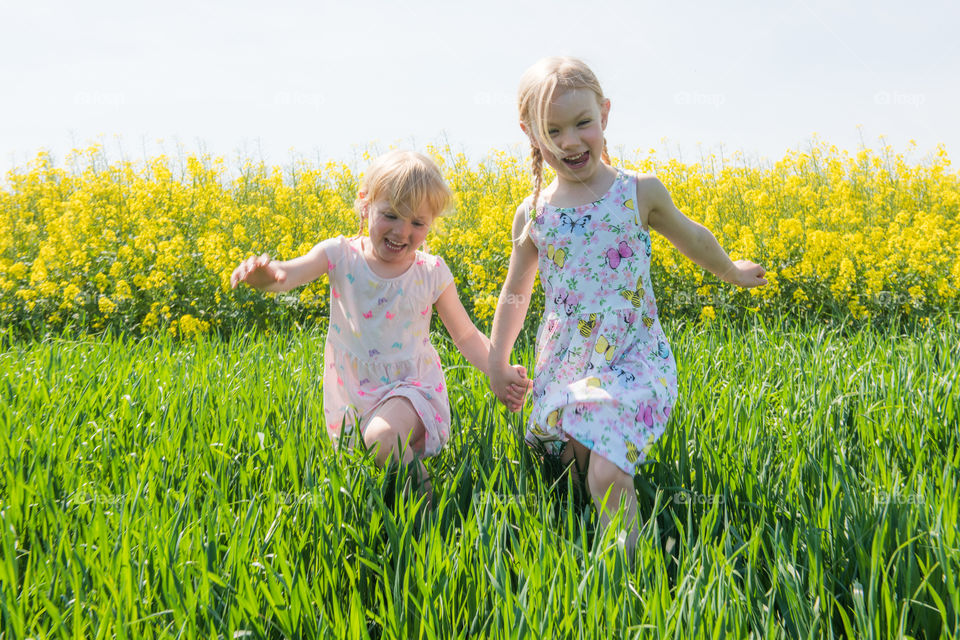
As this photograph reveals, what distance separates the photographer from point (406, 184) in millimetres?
2025

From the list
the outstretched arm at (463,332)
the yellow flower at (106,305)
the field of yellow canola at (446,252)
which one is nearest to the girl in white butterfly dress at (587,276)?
the outstretched arm at (463,332)

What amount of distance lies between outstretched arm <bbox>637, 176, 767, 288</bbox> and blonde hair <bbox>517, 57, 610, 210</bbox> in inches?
11.0

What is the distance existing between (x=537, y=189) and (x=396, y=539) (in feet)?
3.45

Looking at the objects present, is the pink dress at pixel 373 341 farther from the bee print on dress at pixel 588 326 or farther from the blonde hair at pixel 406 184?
the bee print on dress at pixel 588 326

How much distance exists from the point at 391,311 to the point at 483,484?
0.60 meters

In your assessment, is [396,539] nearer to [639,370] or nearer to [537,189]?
[639,370]

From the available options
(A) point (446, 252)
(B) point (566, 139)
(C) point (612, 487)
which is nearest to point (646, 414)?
(C) point (612, 487)

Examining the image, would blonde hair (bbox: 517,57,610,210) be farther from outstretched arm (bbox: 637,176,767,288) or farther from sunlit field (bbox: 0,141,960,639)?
sunlit field (bbox: 0,141,960,639)

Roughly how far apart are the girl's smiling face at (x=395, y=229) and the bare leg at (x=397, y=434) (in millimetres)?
425

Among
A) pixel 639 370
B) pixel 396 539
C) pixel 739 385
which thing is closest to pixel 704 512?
pixel 639 370

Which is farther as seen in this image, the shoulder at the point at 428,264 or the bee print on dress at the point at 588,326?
the shoulder at the point at 428,264

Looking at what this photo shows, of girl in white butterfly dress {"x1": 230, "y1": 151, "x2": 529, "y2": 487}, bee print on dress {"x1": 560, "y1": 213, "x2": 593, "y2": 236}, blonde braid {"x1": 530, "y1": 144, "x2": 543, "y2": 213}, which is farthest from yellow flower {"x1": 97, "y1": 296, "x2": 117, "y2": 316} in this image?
bee print on dress {"x1": 560, "y1": 213, "x2": 593, "y2": 236}

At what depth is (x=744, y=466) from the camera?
186 centimetres

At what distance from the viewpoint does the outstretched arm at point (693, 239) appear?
196 cm
